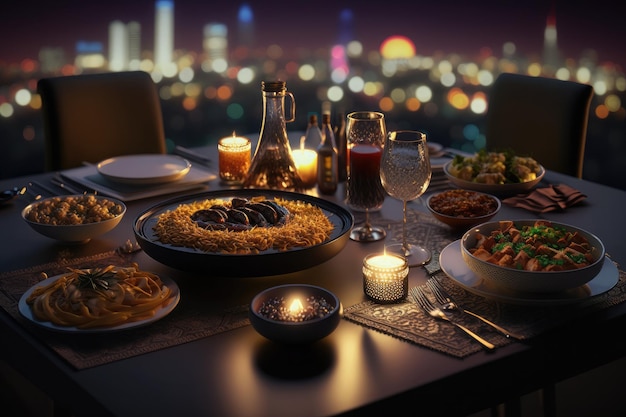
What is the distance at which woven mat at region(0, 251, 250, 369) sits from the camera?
3.78 ft

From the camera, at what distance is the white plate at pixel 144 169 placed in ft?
6.66

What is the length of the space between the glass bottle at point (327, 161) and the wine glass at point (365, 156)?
188 mm

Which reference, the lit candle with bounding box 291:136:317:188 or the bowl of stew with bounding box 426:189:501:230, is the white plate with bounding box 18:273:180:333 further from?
the lit candle with bounding box 291:136:317:188

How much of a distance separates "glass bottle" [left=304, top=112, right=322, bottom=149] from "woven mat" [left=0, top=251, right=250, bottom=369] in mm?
962

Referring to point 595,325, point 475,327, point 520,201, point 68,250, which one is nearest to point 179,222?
point 68,250

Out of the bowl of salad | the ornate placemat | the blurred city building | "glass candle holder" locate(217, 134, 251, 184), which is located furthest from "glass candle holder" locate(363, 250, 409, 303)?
the blurred city building

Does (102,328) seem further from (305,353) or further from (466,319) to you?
(466,319)

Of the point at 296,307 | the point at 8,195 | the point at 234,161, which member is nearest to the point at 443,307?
the point at 296,307

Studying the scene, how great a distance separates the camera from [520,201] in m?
1.96

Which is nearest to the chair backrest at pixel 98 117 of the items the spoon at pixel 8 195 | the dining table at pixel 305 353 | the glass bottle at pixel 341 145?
the spoon at pixel 8 195

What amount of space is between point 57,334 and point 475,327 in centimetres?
71

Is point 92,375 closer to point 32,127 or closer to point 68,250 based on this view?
point 68,250

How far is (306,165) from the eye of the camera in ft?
6.95

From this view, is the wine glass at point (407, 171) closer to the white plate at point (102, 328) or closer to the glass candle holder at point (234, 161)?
the white plate at point (102, 328)
